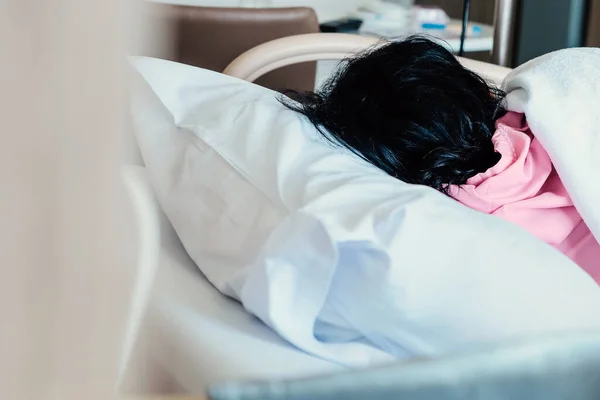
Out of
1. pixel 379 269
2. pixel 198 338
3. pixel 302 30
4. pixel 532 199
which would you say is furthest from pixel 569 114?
pixel 302 30

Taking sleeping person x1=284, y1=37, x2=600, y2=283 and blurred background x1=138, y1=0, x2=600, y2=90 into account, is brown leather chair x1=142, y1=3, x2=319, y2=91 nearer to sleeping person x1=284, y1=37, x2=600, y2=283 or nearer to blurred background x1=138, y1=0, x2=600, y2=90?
blurred background x1=138, y1=0, x2=600, y2=90

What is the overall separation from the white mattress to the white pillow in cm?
2

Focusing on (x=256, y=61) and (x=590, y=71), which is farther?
(x=256, y=61)

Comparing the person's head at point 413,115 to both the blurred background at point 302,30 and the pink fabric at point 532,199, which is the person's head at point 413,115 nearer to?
the pink fabric at point 532,199

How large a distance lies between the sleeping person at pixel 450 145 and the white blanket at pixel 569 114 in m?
0.03

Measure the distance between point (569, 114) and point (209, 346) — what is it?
481 mm

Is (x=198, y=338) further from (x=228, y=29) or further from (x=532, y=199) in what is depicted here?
(x=228, y=29)

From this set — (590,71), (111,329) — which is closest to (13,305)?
(111,329)

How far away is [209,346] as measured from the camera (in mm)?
555

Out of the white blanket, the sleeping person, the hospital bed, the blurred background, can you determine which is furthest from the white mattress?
the blurred background

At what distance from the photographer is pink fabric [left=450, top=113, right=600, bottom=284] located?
2.35ft

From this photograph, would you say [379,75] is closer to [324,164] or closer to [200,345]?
[324,164]

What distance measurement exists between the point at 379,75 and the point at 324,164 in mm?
219

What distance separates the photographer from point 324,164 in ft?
2.00
